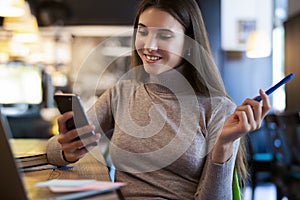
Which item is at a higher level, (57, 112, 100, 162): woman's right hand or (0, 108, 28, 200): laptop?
(0, 108, 28, 200): laptop

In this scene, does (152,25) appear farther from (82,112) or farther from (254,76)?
(254,76)

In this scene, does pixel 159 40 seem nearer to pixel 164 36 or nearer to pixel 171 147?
pixel 164 36

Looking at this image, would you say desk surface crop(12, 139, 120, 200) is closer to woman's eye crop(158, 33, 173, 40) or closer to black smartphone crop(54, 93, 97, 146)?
black smartphone crop(54, 93, 97, 146)

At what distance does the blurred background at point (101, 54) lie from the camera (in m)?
5.52

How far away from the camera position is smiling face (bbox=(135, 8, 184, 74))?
128cm

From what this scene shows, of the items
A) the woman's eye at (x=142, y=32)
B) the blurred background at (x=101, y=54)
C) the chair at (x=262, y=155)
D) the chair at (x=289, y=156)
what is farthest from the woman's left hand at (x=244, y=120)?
the blurred background at (x=101, y=54)

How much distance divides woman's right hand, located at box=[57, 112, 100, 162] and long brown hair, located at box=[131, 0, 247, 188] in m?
0.36

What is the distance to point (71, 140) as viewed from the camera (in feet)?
3.97

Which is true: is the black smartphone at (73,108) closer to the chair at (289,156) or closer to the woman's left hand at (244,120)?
the woman's left hand at (244,120)

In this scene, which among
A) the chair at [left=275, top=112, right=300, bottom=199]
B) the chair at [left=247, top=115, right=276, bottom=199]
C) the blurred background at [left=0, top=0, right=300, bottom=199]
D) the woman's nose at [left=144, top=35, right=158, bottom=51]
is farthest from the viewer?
the blurred background at [left=0, top=0, right=300, bottom=199]

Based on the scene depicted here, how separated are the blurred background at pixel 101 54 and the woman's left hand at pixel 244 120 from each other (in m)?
3.60

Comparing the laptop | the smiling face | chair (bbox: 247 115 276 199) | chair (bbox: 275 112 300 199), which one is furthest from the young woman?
chair (bbox: 247 115 276 199)

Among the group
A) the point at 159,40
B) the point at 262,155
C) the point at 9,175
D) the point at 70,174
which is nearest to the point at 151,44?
the point at 159,40

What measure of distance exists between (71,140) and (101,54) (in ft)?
17.3
